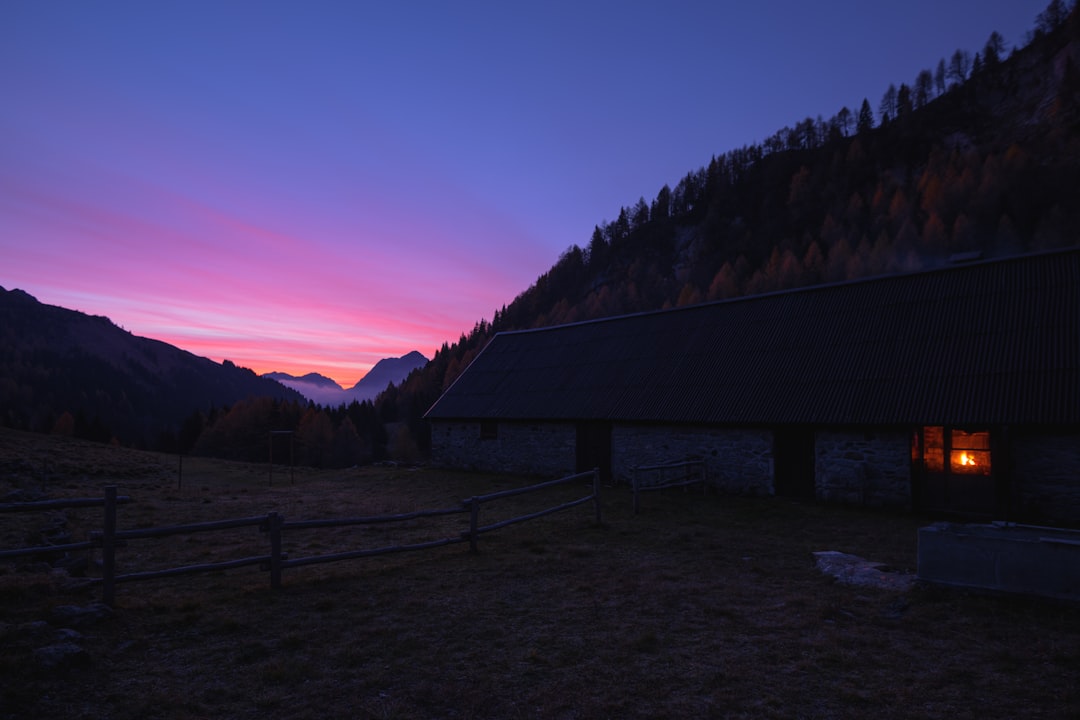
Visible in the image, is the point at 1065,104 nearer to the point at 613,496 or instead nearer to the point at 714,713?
the point at 613,496

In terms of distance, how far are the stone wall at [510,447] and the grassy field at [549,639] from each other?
10.8 metres

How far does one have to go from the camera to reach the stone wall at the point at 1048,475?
13273mm

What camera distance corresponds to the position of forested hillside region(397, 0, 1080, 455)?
82.2 meters

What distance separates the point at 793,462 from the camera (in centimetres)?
1738

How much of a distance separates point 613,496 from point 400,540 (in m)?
7.90

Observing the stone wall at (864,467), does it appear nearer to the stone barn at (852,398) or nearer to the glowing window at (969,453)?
the stone barn at (852,398)

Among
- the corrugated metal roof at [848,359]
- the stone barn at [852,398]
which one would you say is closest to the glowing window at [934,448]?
the stone barn at [852,398]

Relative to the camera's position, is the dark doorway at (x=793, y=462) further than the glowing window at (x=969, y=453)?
Yes

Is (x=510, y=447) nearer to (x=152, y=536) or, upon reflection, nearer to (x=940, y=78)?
(x=152, y=536)

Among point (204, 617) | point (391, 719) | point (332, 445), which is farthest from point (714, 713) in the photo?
point (332, 445)

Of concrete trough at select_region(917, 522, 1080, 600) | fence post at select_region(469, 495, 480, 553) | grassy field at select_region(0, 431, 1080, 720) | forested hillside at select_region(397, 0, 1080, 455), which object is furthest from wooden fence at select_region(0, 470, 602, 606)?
forested hillside at select_region(397, 0, 1080, 455)

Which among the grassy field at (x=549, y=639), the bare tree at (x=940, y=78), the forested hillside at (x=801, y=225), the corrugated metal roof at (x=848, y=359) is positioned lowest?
the grassy field at (x=549, y=639)

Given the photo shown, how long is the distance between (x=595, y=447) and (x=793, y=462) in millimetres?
7277

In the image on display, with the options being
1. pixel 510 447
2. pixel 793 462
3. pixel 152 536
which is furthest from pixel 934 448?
pixel 152 536
